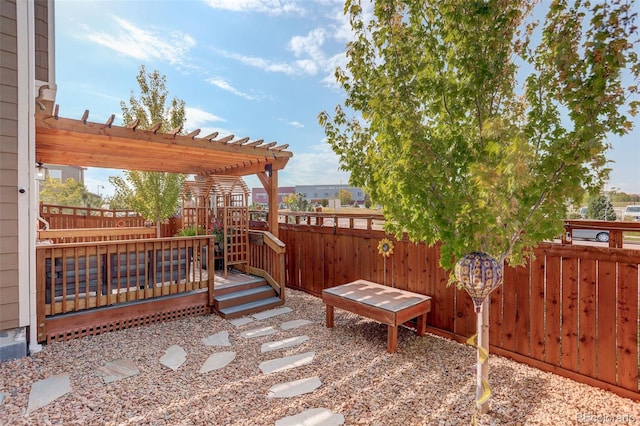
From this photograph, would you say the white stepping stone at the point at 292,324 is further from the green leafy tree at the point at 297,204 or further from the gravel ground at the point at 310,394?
the green leafy tree at the point at 297,204

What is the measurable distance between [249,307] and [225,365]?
69.5 inches

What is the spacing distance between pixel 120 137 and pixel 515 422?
17.5ft

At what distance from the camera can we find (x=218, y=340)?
13.2 ft

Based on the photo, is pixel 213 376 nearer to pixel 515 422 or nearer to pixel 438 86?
pixel 515 422

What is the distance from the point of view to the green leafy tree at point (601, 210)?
11.5ft

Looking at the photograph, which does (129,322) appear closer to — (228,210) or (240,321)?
(240,321)

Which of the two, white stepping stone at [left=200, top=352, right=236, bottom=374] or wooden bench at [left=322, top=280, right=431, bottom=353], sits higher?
wooden bench at [left=322, top=280, right=431, bottom=353]

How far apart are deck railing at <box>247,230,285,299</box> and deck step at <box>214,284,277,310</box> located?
6.3 inches

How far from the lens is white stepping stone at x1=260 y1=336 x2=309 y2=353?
3807mm

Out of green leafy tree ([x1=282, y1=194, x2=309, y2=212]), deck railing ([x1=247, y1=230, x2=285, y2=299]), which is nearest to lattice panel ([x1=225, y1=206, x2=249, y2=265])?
deck railing ([x1=247, y1=230, x2=285, y2=299])

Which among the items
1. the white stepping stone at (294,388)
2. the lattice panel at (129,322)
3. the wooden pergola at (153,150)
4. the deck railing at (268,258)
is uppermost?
the wooden pergola at (153,150)

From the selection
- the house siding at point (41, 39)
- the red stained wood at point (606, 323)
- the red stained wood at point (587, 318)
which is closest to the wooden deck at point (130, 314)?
the house siding at point (41, 39)

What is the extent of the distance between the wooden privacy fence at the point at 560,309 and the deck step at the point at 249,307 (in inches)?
86.8

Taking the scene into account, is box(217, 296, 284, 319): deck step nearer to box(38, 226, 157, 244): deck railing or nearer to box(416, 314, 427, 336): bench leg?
box(416, 314, 427, 336): bench leg
